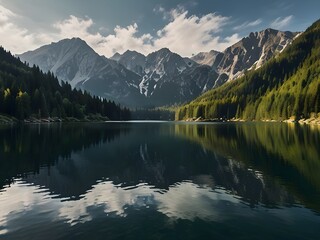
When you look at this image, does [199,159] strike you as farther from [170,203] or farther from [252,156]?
[170,203]

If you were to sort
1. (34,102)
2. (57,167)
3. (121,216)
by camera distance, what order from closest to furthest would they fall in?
(121,216) → (57,167) → (34,102)

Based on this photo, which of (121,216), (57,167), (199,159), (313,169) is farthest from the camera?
(199,159)

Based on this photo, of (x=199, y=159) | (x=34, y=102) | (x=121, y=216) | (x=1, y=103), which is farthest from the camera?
(x=34, y=102)

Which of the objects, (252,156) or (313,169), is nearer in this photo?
(313,169)

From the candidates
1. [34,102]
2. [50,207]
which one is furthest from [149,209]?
[34,102]

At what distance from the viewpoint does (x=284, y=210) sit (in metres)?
21.3

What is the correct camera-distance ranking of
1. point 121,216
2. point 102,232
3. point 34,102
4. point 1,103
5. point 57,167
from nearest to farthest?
point 102,232
point 121,216
point 57,167
point 1,103
point 34,102

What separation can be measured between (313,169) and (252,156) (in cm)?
1263

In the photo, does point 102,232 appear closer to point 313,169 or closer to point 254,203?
point 254,203

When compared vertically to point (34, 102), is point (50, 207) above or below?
below

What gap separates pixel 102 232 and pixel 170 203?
7555 mm

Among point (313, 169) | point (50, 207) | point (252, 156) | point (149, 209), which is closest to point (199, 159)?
point (252, 156)

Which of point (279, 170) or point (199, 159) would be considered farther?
point (199, 159)

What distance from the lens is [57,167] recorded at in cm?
3869
